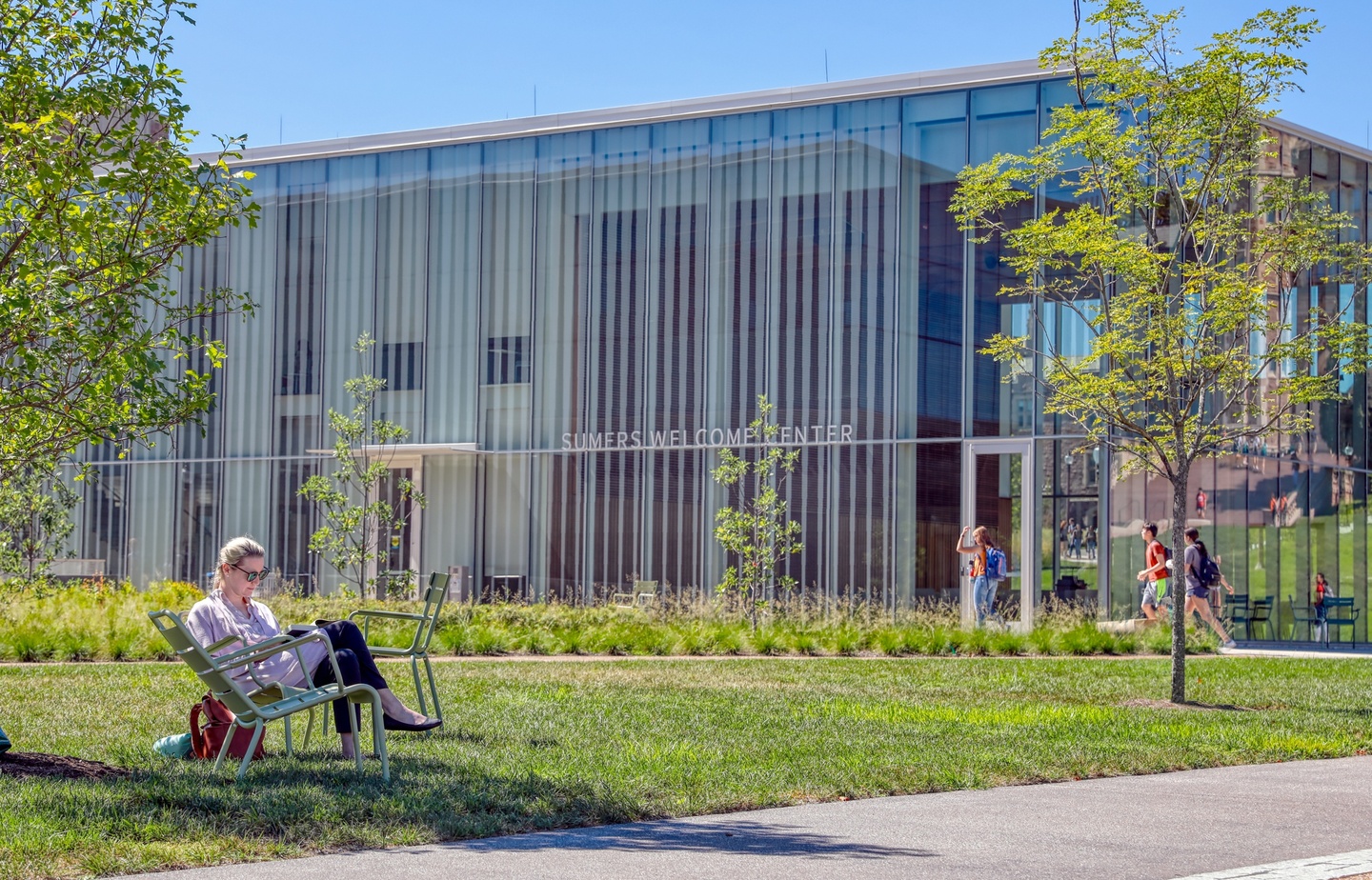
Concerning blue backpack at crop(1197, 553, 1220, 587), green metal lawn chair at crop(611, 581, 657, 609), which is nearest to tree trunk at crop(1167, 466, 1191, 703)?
blue backpack at crop(1197, 553, 1220, 587)

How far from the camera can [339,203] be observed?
3119 centimetres

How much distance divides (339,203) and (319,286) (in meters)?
1.63

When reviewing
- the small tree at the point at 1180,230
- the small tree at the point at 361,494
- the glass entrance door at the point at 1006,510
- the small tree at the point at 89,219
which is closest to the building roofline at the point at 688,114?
the small tree at the point at 361,494

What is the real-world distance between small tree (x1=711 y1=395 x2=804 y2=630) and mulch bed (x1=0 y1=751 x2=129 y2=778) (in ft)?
50.0

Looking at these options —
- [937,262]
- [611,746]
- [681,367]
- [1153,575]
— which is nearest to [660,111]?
[681,367]

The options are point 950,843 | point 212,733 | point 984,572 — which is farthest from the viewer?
point 984,572

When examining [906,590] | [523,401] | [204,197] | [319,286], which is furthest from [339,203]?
[204,197]

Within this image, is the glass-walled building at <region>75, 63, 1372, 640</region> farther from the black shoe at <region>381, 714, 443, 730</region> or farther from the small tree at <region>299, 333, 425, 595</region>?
the black shoe at <region>381, 714, 443, 730</region>

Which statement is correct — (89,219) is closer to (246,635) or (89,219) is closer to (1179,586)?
(246,635)

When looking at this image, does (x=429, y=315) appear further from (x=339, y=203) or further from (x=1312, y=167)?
(x=1312, y=167)

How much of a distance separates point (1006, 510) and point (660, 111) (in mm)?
9115

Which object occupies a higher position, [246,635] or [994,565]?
[246,635]

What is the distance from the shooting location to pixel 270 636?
29.5 feet

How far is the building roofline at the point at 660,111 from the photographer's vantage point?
25.4 metres
